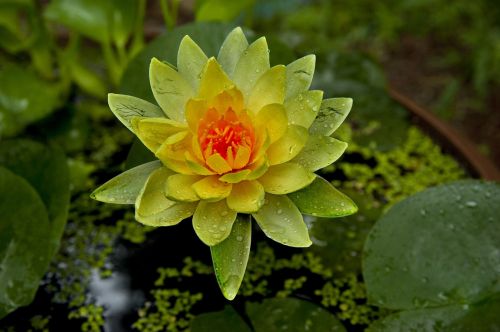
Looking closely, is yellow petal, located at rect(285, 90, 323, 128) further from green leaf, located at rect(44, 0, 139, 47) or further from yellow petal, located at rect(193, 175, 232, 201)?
green leaf, located at rect(44, 0, 139, 47)

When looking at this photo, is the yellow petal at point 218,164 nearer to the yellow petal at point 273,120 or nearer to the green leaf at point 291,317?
the yellow petal at point 273,120

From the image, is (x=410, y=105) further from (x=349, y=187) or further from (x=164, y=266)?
(x=164, y=266)

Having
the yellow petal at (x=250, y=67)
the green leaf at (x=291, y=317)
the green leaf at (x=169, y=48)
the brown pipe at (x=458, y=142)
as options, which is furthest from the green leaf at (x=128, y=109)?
the brown pipe at (x=458, y=142)

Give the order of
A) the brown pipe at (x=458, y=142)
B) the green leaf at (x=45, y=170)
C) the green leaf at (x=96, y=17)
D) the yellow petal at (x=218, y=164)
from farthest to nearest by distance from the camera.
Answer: the green leaf at (x=96, y=17), the brown pipe at (x=458, y=142), the green leaf at (x=45, y=170), the yellow petal at (x=218, y=164)

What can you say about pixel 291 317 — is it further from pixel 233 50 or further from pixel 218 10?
pixel 218 10

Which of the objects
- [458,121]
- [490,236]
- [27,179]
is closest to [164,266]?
[27,179]

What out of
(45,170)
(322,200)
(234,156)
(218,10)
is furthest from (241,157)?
(218,10)
